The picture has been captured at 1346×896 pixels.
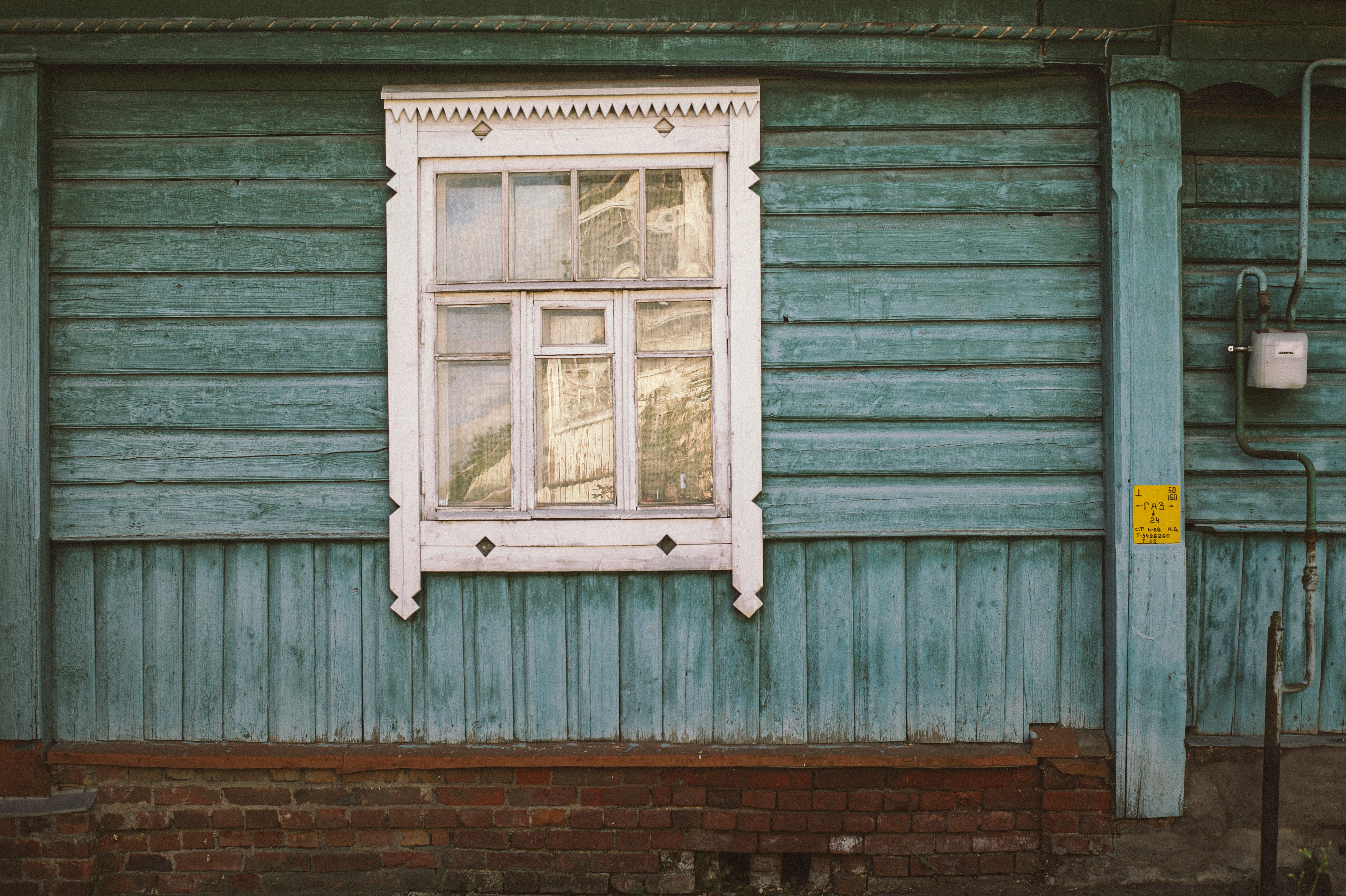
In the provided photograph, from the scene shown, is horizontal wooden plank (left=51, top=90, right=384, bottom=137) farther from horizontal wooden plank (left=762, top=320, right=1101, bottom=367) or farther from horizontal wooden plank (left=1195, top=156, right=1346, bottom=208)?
horizontal wooden plank (left=1195, top=156, right=1346, bottom=208)

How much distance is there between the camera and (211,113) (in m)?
3.37

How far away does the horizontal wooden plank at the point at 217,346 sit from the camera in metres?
3.34

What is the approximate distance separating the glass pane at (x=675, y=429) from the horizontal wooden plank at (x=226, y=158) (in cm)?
134

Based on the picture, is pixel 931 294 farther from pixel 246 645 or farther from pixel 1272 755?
pixel 246 645

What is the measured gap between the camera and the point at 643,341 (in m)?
3.34

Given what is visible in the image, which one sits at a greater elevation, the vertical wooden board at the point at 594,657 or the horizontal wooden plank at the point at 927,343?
the horizontal wooden plank at the point at 927,343

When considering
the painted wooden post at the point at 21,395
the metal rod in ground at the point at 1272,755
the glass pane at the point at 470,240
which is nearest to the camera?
the metal rod in ground at the point at 1272,755

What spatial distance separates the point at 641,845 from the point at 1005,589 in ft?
5.71

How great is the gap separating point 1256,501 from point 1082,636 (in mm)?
861

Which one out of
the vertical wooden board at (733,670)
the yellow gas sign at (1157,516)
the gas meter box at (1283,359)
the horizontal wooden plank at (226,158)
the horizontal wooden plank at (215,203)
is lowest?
the vertical wooden board at (733,670)

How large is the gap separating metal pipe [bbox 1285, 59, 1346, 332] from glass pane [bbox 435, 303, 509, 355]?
3.01m

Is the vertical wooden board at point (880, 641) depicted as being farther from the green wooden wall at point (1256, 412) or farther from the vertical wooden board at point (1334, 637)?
the vertical wooden board at point (1334, 637)

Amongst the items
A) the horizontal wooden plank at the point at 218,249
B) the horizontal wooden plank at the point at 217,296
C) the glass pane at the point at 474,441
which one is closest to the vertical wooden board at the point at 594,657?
the glass pane at the point at 474,441

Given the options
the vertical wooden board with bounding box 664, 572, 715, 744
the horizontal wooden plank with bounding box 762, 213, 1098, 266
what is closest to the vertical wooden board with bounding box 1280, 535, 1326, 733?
the horizontal wooden plank with bounding box 762, 213, 1098, 266
